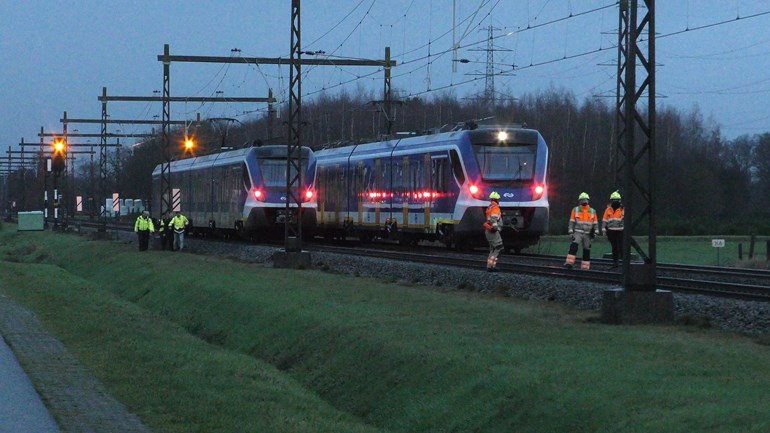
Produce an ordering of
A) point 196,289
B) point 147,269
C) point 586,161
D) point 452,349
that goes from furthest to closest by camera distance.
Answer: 1. point 586,161
2. point 147,269
3. point 196,289
4. point 452,349

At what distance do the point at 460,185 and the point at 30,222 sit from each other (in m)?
61.2

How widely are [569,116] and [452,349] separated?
99.7 metres

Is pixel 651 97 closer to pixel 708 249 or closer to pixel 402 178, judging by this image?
pixel 402 178

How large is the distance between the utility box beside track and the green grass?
136 ft

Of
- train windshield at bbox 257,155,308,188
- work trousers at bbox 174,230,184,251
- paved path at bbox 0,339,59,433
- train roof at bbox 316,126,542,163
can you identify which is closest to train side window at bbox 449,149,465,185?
train roof at bbox 316,126,542,163

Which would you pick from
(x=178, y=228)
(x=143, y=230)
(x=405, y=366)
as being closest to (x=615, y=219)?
(x=405, y=366)

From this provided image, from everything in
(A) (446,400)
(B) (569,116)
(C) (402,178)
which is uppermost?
(B) (569,116)

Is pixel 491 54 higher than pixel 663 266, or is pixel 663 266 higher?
pixel 491 54

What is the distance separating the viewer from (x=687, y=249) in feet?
185

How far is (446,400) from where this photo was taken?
1334 cm

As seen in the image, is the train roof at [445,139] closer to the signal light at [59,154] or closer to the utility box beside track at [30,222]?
the signal light at [59,154]

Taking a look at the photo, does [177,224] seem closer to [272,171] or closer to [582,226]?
[272,171]

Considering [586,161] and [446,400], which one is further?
[586,161]

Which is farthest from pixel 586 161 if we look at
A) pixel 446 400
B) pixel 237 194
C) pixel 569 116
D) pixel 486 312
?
pixel 446 400
